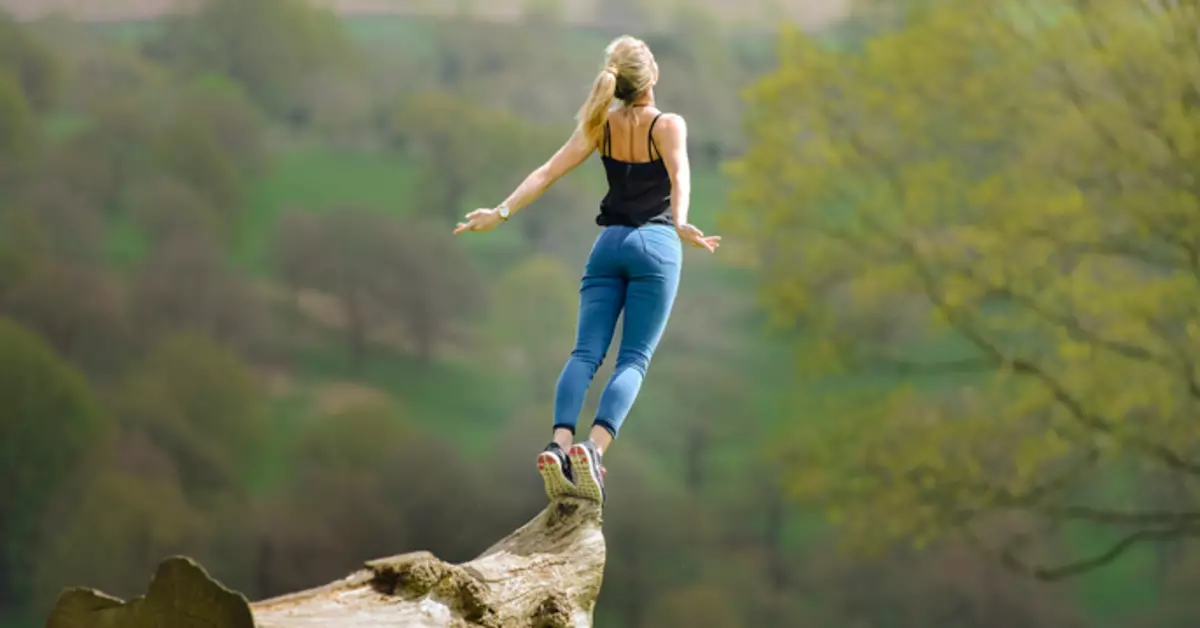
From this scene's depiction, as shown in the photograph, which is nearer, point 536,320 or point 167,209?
point 167,209

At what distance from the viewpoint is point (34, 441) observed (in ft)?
24.2

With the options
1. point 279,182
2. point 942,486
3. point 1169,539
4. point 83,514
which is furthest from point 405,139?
point 1169,539

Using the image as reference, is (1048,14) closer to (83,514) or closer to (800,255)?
(800,255)

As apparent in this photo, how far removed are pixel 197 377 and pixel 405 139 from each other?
1.74 metres

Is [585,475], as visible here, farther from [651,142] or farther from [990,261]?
[990,261]

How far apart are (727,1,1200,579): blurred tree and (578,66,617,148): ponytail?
392 centimetres

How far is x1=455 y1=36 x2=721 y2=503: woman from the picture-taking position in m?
3.55

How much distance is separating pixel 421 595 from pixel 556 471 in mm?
543

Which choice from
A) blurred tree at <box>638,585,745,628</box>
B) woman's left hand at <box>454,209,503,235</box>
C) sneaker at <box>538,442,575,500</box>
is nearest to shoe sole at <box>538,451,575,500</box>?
sneaker at <box>538,442,575,500</box>

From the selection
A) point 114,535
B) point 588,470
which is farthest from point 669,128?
point 114,535

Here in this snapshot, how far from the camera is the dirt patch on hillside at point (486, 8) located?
7559 millimetres

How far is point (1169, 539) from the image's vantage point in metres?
7.50

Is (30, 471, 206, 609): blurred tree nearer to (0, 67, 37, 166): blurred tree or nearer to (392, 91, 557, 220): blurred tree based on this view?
(0, 67, 37, 166): blurred tree

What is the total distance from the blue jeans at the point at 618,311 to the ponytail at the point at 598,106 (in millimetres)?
263
